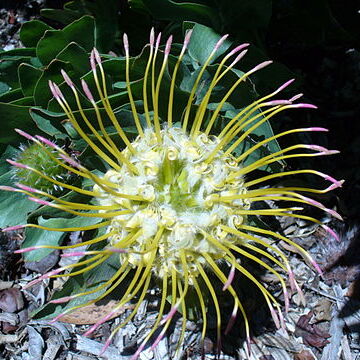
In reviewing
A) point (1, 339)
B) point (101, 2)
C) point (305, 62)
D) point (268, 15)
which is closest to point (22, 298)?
point (1, 339)

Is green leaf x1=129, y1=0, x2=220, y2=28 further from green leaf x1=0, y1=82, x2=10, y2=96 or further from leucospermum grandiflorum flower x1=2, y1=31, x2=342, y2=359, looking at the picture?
green leaf x1=0, y1=82, x2=10, y2=96

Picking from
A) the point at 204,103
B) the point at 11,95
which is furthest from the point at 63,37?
the point at 204,103

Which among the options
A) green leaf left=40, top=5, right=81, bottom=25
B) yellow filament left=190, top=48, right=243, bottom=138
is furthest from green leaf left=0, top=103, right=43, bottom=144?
yellow filament left=190, top=48, right=243, bottom=138

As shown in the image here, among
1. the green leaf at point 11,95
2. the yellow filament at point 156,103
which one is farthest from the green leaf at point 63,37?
the yellow filament at point 156,103

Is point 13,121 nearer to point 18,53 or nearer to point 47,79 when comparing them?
point 47,79

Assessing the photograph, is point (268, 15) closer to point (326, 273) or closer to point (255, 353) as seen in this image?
point (326, 273)

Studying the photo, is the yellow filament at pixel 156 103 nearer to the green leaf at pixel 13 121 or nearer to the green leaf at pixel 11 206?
the green leaf at pixel 13 121
